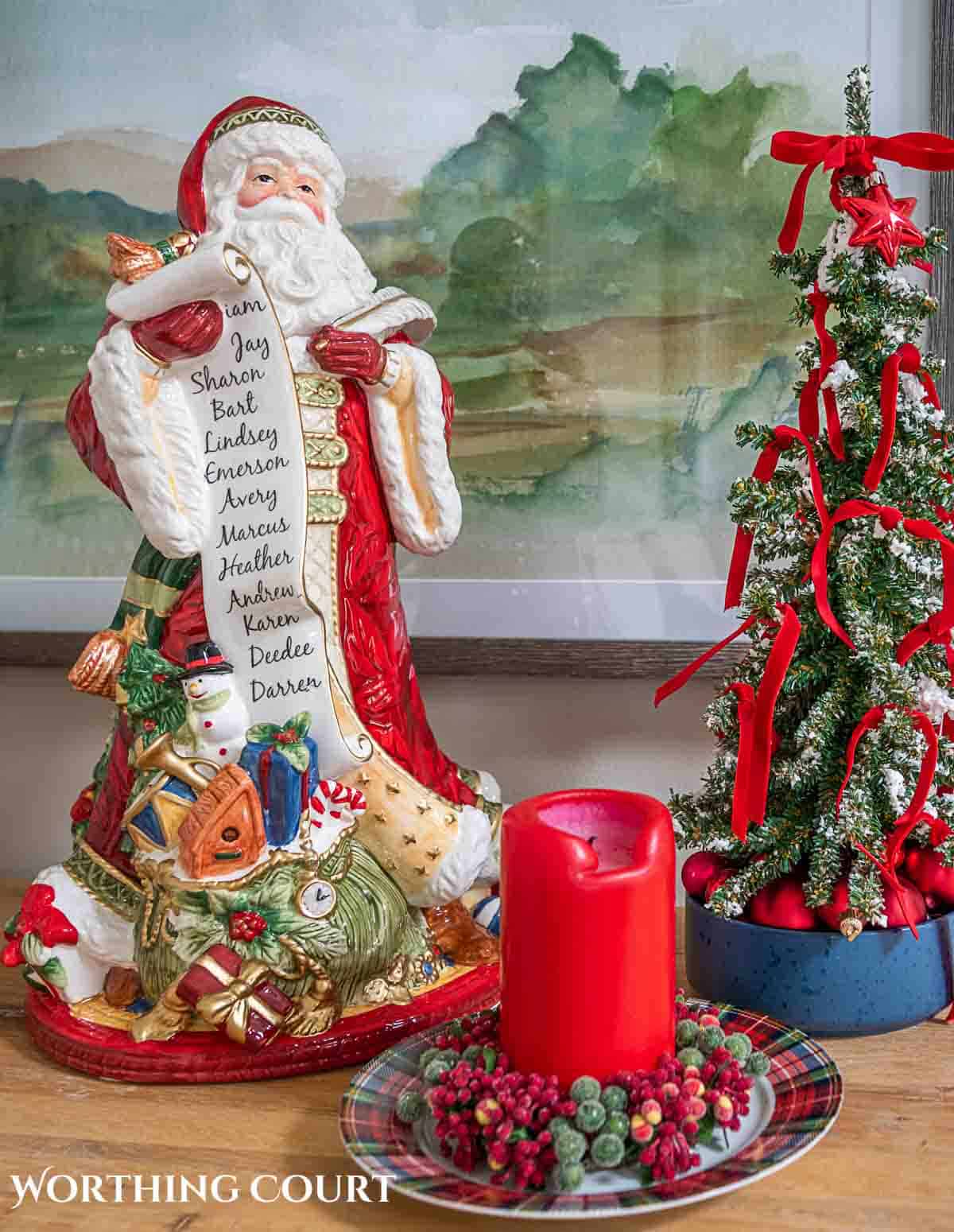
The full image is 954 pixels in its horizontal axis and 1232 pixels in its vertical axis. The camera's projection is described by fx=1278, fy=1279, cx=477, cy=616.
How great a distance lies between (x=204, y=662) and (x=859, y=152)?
52 centimetres

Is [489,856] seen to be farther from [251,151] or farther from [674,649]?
[251,151]

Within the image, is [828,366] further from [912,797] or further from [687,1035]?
[687,1035]

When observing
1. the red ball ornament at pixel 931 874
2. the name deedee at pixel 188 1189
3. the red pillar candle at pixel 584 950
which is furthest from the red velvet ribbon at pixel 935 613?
the name deedee at pixel 188 1189

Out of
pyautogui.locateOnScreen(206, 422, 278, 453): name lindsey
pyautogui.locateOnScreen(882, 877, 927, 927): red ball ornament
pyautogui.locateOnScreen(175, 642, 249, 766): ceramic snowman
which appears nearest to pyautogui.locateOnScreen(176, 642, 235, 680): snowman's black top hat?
pyautogui.locateOnScreen(175, 642, 249, 766): ceramic snowman

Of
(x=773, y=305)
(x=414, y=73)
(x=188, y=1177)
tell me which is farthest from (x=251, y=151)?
(x=188, y=1177)

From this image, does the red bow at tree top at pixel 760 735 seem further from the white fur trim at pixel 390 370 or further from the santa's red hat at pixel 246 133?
the santa's red hat at pixel 246 133

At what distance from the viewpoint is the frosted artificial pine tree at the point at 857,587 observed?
79 centimetres

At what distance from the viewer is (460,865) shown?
0.87m

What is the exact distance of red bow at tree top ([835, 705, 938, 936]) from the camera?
777 millimetres

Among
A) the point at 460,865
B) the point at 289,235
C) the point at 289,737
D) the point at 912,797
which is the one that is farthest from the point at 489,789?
the point at 289,235

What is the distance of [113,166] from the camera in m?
1.15

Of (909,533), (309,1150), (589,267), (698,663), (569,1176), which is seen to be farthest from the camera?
(589,267)

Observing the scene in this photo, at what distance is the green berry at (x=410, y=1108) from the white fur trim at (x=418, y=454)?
1.23 feet

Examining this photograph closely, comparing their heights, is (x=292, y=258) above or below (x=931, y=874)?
above
